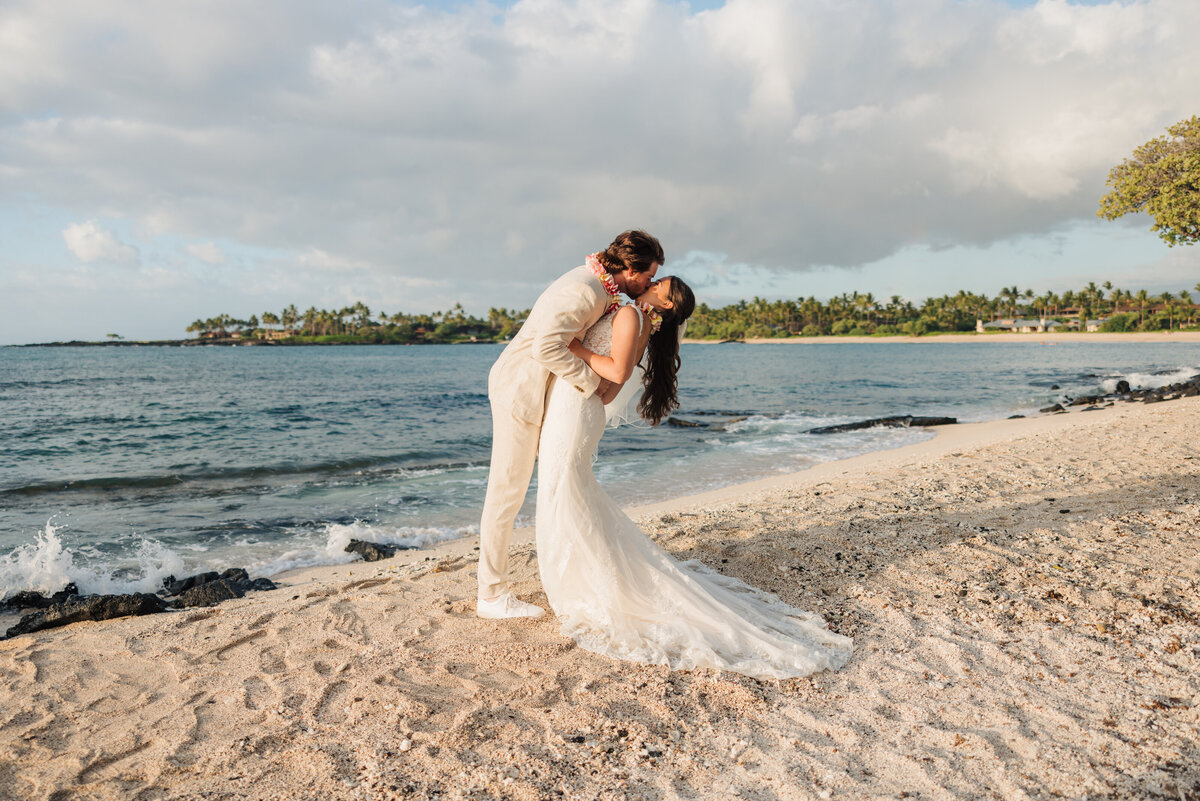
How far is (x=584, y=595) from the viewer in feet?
14.5

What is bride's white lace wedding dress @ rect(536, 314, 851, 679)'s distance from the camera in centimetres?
418

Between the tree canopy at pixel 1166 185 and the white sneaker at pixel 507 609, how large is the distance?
42.2 feet

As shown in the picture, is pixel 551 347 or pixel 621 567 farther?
pixel 621 567

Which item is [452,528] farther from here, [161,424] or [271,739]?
[161,424]

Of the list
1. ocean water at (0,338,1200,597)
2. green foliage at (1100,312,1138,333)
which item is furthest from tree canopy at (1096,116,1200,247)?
green foliage at (1100,312,1138,333)

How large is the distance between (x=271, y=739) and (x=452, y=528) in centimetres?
627

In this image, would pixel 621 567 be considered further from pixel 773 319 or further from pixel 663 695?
pixel 773 319

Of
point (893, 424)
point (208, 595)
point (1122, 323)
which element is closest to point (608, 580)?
point (208, 595)

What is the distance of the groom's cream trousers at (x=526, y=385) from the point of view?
4.19 metres

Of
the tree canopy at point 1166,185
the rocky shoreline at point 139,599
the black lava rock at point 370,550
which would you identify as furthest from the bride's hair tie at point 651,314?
the tree canopy at point 1166,185

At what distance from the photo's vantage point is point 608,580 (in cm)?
438

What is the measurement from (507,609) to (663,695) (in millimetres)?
1504

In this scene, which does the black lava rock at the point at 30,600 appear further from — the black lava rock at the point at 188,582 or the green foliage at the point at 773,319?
the green foliage at the point at 773,319

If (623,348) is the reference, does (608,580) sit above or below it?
below
